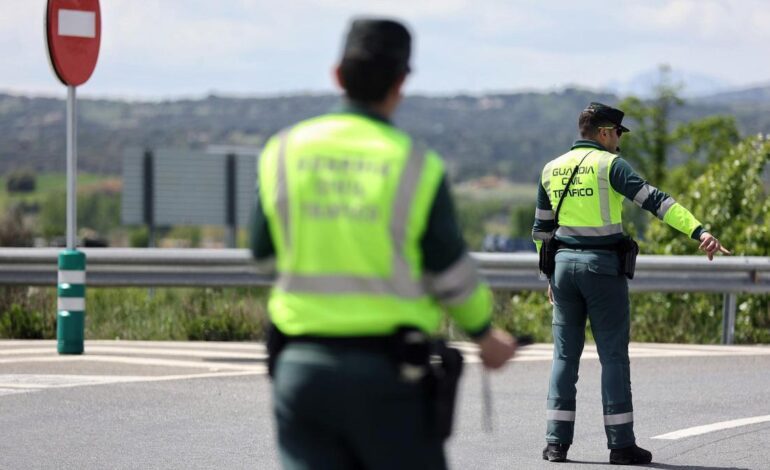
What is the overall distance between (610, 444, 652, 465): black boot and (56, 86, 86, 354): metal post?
5.60m

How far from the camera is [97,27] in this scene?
1195cm

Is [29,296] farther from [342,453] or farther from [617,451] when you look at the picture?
[342,453]

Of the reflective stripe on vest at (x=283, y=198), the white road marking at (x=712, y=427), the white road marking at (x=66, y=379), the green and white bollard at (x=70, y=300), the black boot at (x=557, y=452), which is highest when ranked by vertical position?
the reflective stripe on vest at (x=283, y=198)

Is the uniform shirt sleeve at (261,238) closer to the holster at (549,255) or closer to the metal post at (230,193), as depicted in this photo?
the holster at (549,255)

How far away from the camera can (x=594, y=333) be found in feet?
24.7

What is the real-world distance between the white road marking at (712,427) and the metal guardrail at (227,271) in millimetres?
4243

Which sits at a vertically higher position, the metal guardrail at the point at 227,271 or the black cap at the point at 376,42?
the black cap at the point at 376,42

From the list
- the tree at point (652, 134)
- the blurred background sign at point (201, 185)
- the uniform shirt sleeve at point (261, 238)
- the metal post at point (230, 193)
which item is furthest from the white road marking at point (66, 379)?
the tree at point (652, 134)

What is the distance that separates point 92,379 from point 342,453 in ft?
23.6

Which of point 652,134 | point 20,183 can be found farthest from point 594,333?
point 20,183

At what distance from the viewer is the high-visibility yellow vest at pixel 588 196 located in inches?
296

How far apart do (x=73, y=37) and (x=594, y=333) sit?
6.08m

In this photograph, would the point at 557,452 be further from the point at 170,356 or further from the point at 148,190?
the point at 148,190

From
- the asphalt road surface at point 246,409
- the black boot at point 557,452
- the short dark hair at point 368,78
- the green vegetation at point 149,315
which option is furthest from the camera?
the green vegetation at point 149,315
